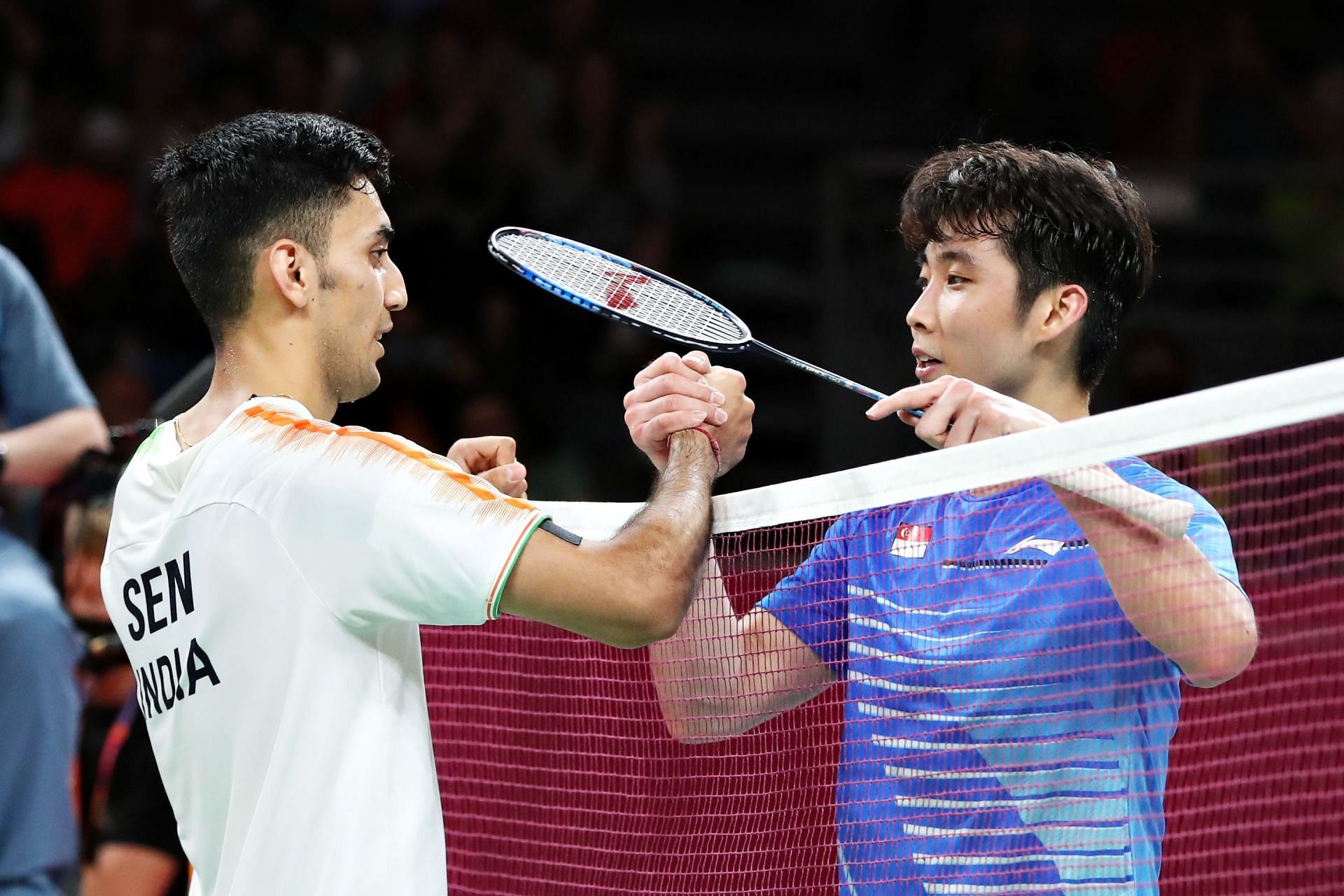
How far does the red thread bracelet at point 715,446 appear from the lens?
99.8 inches

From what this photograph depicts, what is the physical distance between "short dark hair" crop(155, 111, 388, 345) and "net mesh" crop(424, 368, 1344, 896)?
84cm

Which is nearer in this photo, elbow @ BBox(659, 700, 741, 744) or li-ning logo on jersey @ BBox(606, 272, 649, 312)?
elbow @ BBox(659, 700, 741, 744)

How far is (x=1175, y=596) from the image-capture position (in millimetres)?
2146

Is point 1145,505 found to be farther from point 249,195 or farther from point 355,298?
point 249,195

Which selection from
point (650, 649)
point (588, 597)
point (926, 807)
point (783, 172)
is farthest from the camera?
point (783, 172)

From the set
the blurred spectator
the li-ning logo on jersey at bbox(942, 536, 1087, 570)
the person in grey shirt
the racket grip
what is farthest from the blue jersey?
the person in grey shirt

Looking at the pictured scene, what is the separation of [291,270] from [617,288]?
65 centimetres

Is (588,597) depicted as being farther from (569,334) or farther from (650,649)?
(569,334)

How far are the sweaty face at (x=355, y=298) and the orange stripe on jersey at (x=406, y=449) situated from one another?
0.21 metres

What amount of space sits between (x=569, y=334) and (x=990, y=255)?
19.6 feet

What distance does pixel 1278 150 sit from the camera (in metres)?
9.29

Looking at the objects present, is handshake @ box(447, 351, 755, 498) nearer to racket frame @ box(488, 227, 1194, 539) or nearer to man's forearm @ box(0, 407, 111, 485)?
racket frame @ box(488, 227, 1194, 539)

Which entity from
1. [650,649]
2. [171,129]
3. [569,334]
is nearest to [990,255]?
[650,649]

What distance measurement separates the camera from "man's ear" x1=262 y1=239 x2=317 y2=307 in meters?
2.55
